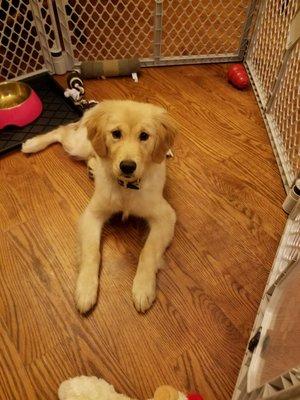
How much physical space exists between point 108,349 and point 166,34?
7.56 feet

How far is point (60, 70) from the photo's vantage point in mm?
2334

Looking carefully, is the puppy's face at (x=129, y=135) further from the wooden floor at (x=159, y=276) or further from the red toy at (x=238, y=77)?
the red toy at (x=238, y=77)

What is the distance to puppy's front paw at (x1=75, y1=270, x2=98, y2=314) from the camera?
1264mm

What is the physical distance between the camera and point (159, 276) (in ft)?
4.60

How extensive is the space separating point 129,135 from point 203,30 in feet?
6.29

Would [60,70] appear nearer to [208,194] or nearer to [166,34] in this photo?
[166,34]

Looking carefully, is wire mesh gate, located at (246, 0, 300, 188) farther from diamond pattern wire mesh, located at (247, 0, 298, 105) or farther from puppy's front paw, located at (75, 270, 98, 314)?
puppy's front paw, located at (75, 270, 98, 314)

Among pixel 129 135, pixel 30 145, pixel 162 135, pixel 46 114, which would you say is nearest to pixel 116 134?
pixel 129 135

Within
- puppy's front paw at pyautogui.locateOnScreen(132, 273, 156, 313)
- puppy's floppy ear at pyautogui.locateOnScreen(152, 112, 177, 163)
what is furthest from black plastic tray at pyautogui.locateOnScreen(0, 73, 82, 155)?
puppy's front paw at pyautogui.locateOnScreen(132, 273, 156, 313)

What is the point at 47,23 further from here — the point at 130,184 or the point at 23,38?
the point at 130,184

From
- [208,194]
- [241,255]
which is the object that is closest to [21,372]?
[241,255]

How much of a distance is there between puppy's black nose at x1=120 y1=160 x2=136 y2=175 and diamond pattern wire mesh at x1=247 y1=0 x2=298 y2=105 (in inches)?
50.0

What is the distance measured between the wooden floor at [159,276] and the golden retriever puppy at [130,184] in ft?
A: 0.25

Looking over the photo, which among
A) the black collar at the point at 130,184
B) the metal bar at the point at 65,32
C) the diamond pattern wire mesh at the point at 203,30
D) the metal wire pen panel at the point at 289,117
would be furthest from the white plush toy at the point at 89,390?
the diamond pattern wire mesh at the point at 203,30
